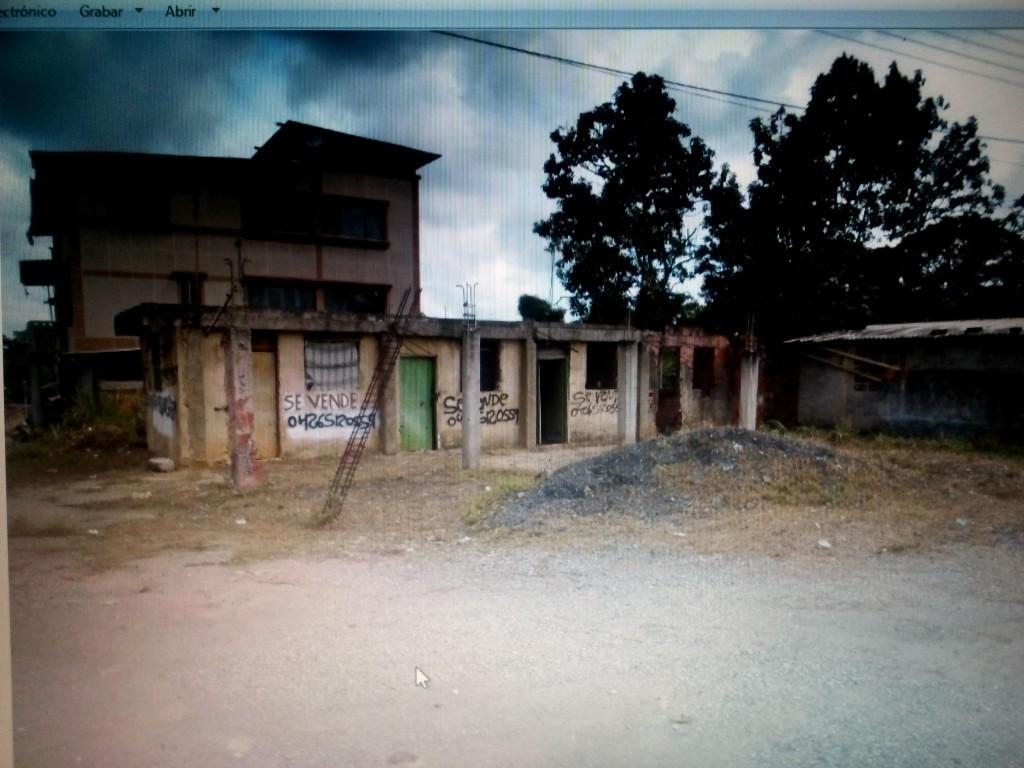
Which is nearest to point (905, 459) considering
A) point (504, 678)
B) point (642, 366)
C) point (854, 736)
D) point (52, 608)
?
point (642, 366)

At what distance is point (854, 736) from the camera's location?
139 centimetres

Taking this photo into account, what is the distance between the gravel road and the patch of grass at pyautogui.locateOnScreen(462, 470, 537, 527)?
1.24 meters

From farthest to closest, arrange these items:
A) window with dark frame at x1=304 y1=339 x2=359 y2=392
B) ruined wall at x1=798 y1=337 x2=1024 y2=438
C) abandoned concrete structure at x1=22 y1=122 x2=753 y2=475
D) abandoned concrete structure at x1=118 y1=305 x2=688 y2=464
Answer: window with dark frame at x1=304 y1=339 x2=359 y2=392, abandoned concrete structure at x1=118 y1=305 x2=688 y2=464, ruined wall at x1=798 y1=337 x2=1024 y2=438, abandoned concrete structure at x1=22 y1=122 x2=753 y2=475

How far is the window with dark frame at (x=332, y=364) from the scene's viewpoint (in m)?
6.25

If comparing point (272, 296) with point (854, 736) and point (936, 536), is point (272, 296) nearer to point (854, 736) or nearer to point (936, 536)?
point (854, 736)

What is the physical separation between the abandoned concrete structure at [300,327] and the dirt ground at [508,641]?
0.96m

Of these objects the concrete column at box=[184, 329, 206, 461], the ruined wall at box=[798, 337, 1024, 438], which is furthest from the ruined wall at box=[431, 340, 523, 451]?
the ruined wall at box=[798, 337, 1024, 438]

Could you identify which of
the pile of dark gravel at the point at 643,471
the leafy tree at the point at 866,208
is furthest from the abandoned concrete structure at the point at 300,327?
the leafy tree at the point at 866,208

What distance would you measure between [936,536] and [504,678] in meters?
2.65

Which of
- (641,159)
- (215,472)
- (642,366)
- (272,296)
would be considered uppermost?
(641,159)

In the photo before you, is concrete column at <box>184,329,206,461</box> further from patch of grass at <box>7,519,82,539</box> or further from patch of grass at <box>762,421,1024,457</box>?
patch of grass at <box>762,421,1024,457</box>

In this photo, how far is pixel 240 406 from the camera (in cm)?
417

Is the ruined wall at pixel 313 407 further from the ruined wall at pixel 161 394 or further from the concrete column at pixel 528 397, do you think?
the concrete column at pixel 528 397

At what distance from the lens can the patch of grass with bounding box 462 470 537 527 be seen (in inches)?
141
